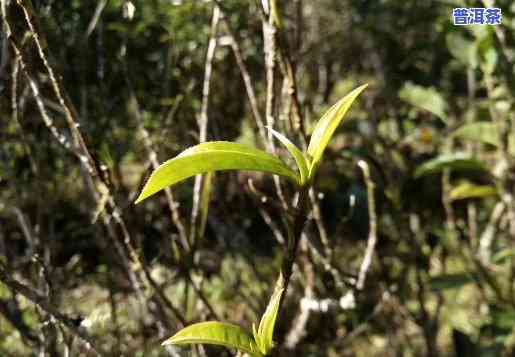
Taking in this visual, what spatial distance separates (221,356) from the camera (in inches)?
59.0

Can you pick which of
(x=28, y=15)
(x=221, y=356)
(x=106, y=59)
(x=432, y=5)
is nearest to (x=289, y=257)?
(x=28, y=15)

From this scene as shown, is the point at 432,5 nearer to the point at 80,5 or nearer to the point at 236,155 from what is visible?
the point at 80,5

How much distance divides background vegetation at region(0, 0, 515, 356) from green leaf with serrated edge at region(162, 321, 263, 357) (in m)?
0.23

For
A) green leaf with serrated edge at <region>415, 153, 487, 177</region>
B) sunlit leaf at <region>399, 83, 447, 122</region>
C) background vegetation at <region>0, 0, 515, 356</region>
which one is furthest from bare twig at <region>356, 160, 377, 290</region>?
sunlit leaf at <region>399, 83, 447, 122</region>

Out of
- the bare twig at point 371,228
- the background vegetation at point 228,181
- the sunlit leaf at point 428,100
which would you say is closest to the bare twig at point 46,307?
the background vegetation at point 228,181

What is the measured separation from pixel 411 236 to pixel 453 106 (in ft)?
6.51

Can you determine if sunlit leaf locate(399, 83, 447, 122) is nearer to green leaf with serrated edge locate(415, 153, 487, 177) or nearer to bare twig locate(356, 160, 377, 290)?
green leaf with serrated edge locate(415, 153, 487, 177)

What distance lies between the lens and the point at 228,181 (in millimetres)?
2297

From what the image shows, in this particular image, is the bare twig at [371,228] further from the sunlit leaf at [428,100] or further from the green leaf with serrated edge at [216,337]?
the sunlit leaf at [428,100]

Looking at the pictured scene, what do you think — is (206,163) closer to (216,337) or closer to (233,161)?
(233,161)

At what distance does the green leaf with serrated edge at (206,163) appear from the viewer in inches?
21.2

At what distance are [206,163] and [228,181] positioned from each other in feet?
5.71

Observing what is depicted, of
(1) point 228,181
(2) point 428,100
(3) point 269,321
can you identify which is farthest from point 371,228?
(1) point 228,181

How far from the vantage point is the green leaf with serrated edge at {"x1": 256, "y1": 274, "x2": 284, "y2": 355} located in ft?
2.14
